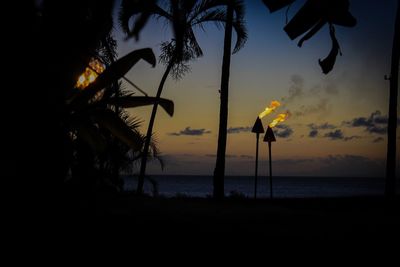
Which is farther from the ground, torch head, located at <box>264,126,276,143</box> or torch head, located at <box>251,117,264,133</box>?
torch head, located at <box>251,117,264,133</box>

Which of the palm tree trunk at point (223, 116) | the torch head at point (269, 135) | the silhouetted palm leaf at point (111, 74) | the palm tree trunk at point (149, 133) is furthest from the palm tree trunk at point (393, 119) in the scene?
the silhouetted palm leaf at point (111, 74)

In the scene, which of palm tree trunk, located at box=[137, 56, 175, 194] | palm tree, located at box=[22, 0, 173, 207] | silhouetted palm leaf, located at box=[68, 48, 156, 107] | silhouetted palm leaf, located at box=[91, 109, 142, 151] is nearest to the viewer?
palm tree, located at box=[22, 0, 173, 207]

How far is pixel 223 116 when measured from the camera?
10094 mm

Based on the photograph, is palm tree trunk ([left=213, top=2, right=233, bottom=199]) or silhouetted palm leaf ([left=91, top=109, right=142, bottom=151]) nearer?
silhouetted palm leaf ([left=91, top=109, right=142, bottom=151])

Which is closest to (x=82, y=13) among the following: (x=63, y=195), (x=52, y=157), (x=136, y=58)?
(x=52, y=157)

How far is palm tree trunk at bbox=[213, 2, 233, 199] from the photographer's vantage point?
9742 mm

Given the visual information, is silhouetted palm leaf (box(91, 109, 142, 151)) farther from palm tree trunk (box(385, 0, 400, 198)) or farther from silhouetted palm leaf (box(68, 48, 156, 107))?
palm tree trunk (box(385, 0, 400, 198))

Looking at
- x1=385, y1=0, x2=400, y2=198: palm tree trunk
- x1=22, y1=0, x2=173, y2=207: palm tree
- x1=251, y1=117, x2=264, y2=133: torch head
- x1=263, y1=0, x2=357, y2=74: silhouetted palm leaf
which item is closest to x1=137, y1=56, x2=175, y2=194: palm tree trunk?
x1=251, y1=117, x2=264, y2=133: torch head

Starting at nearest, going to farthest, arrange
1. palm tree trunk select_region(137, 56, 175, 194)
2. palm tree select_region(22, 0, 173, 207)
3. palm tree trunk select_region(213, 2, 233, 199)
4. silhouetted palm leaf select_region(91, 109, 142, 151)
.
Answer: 1. palm tree select_region(22, 0, 173, 207)
2. silhouetted palm leaf select_region(91, 109, 142, 151)
3. palm tree trunk select_region(213, 2, 233, 199)
4. palm tree trunk select_region(137, 56, 175, 194)

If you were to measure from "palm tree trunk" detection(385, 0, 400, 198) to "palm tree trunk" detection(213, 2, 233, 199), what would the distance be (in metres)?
4.65

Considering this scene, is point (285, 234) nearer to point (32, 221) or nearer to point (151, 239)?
point (151, 239)

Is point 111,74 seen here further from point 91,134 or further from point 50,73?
point 50,73

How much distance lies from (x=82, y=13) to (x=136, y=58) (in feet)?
4.00

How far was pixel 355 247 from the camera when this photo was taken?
112 inches
